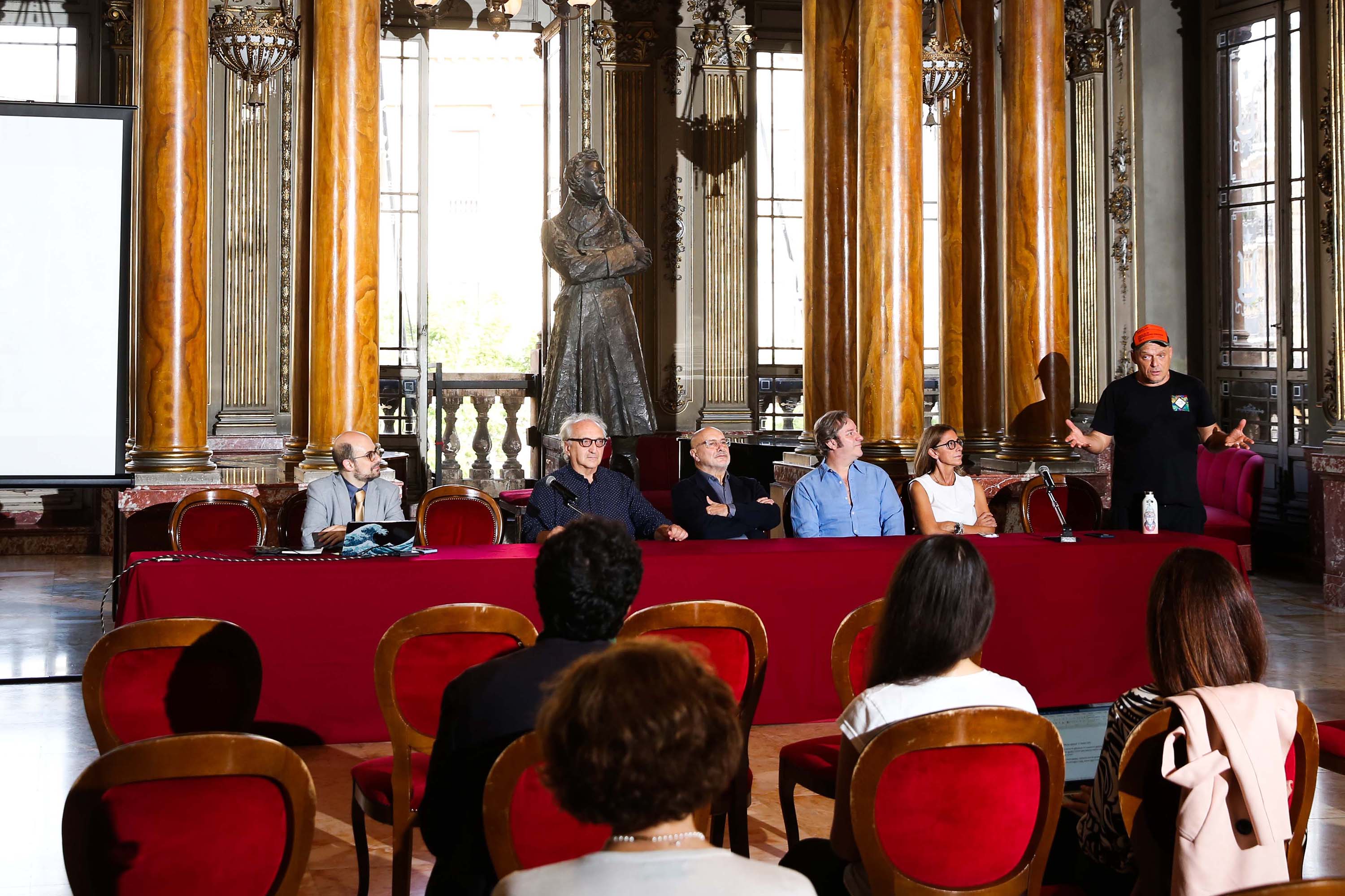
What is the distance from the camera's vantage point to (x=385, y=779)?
3.18m

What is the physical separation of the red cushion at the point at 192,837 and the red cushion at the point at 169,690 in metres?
1.03

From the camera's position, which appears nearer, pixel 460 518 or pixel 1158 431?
pixel 1158 431

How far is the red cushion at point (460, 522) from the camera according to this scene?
21.4ft

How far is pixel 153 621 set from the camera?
2.96 m

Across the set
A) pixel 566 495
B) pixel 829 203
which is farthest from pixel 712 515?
pixel 829 203

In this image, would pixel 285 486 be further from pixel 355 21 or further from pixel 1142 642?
pixel 1142 642

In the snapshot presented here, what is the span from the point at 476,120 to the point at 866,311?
18.5 metres

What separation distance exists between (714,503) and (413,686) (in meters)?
2.74

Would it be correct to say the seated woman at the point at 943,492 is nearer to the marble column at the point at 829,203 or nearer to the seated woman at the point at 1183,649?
the marble column at the point at 829,203

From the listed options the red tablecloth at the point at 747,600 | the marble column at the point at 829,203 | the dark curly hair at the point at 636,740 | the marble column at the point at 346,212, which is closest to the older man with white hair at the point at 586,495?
the red tablecloth at the point at 747,600

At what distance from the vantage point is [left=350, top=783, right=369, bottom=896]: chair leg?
318 cm

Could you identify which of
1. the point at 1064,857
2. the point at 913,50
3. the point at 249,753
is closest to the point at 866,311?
the point at 913,50

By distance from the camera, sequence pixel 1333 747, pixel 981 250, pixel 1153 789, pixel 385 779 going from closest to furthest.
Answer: pixel 1153 789 < pixel 385 779 < pixel 1333 747 < pixel 981 250

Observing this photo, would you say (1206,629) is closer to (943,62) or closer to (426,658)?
(426,658)
